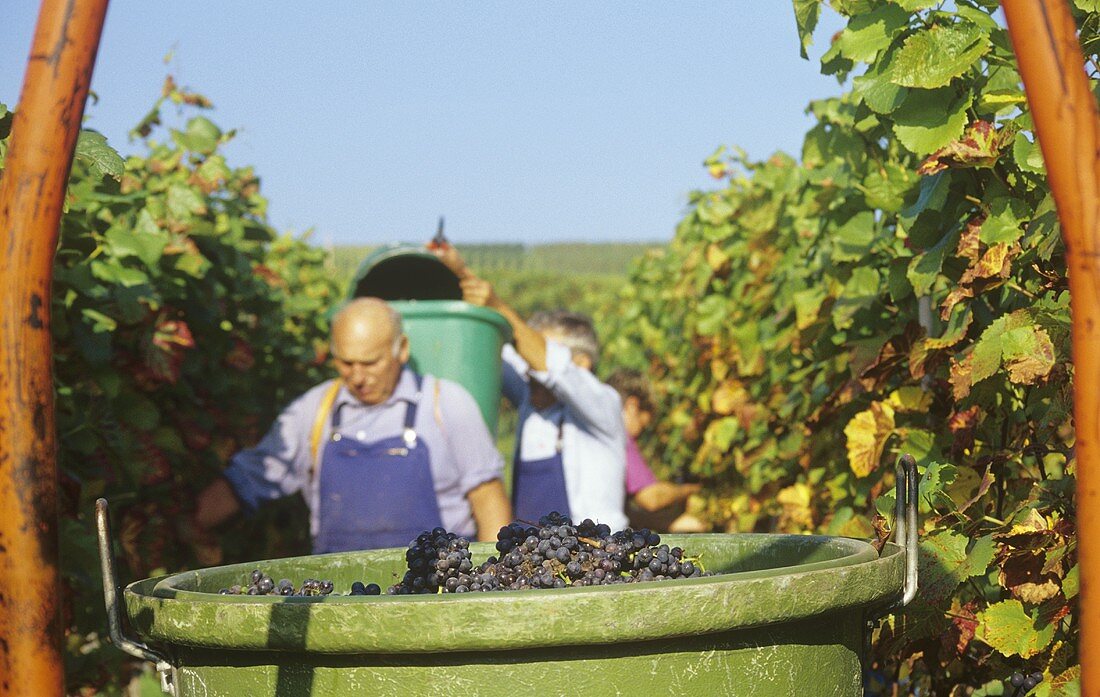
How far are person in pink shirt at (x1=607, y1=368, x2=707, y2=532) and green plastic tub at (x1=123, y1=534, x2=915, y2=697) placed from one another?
13.9 ft

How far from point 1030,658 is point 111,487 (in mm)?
2838

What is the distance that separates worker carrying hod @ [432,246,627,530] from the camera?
184 inches

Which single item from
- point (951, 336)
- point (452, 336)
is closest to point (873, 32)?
point (951, 336)

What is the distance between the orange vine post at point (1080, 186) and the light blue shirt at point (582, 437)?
3.56 m

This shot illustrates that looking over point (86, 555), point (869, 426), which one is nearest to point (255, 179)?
point (86, 555)

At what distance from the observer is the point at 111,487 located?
3844 mm

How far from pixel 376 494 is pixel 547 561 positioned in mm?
2472

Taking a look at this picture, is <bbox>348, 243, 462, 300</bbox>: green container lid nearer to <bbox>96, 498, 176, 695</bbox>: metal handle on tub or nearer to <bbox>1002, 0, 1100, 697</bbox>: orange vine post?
<bbox>96, 498, 176, 695</bbox>: metal handle on tub

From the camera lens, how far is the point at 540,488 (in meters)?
4.77

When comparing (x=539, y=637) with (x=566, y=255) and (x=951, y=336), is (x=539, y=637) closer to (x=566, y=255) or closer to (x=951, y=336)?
(x=951, y=336)

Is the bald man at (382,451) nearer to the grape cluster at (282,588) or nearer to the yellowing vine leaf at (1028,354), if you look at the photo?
the grape cluster at (282,588)

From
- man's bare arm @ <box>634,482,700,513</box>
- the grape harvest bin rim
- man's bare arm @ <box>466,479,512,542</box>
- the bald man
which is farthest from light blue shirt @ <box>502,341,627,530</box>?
the grape harvest bin rim

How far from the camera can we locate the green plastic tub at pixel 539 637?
1.24 meters

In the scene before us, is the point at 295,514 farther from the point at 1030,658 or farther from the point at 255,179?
the point at 1030,658
